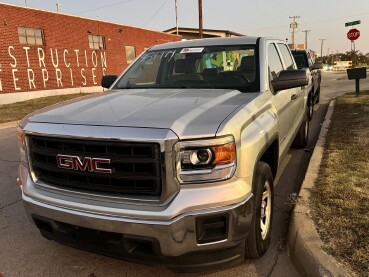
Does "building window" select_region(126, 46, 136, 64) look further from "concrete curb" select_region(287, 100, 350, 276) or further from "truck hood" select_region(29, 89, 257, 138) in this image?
"concrete curb" select_region(287, 100, 350, 276)

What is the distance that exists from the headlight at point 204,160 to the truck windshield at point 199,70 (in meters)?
1.35

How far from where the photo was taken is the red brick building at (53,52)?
753 inches

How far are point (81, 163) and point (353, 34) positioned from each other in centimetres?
1974

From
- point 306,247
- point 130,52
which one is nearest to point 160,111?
point 306,247

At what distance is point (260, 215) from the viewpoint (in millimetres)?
2754

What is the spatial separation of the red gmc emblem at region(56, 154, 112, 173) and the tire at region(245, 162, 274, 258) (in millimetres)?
1058

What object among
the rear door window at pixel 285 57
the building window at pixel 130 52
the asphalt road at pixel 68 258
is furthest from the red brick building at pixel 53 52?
the rear door window at pixel 285 57

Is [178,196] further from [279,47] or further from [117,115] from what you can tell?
[279,47]

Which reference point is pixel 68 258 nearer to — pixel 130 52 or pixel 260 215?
pixel 260 215

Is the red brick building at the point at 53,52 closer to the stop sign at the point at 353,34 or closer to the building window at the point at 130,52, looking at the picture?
the building window at the point at 130,52

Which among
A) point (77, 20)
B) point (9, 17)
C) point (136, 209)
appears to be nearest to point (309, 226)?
point (136, 209)

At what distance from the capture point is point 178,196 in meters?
2.28

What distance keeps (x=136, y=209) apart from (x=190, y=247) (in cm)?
42

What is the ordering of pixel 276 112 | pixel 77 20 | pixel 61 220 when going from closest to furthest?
pixel 61 220
pixel 276 112
pixel 77 20
